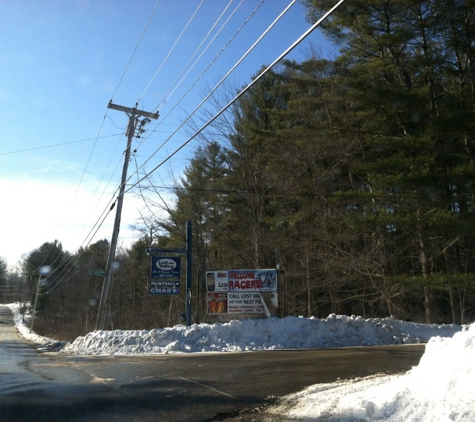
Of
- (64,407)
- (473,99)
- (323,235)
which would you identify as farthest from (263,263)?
(64,407)

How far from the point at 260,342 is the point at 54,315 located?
76.2 metres

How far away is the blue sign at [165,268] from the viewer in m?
21.6

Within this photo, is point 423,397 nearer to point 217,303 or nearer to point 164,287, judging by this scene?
point 217,303

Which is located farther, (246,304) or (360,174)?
(360,174)

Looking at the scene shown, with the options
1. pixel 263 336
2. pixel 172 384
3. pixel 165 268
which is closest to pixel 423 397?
pixel 172 384

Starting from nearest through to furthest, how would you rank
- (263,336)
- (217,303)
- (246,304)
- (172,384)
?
(172,384) → (263,336) → (246,304) → (217,303)

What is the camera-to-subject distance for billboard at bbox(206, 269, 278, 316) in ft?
67.5

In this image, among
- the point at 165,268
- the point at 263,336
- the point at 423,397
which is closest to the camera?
the point at 423,397

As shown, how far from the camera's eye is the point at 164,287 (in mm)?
21781

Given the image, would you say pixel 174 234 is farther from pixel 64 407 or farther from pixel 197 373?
pixel 64 407

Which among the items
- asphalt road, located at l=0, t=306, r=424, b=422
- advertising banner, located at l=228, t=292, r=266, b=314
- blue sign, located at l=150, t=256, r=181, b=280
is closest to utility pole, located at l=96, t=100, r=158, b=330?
blue sign, located at l=150, t=256, r=181, b=280

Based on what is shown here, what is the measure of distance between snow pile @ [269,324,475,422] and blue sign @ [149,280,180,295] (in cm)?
1492

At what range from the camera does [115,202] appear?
24641mm

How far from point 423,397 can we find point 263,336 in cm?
1272
